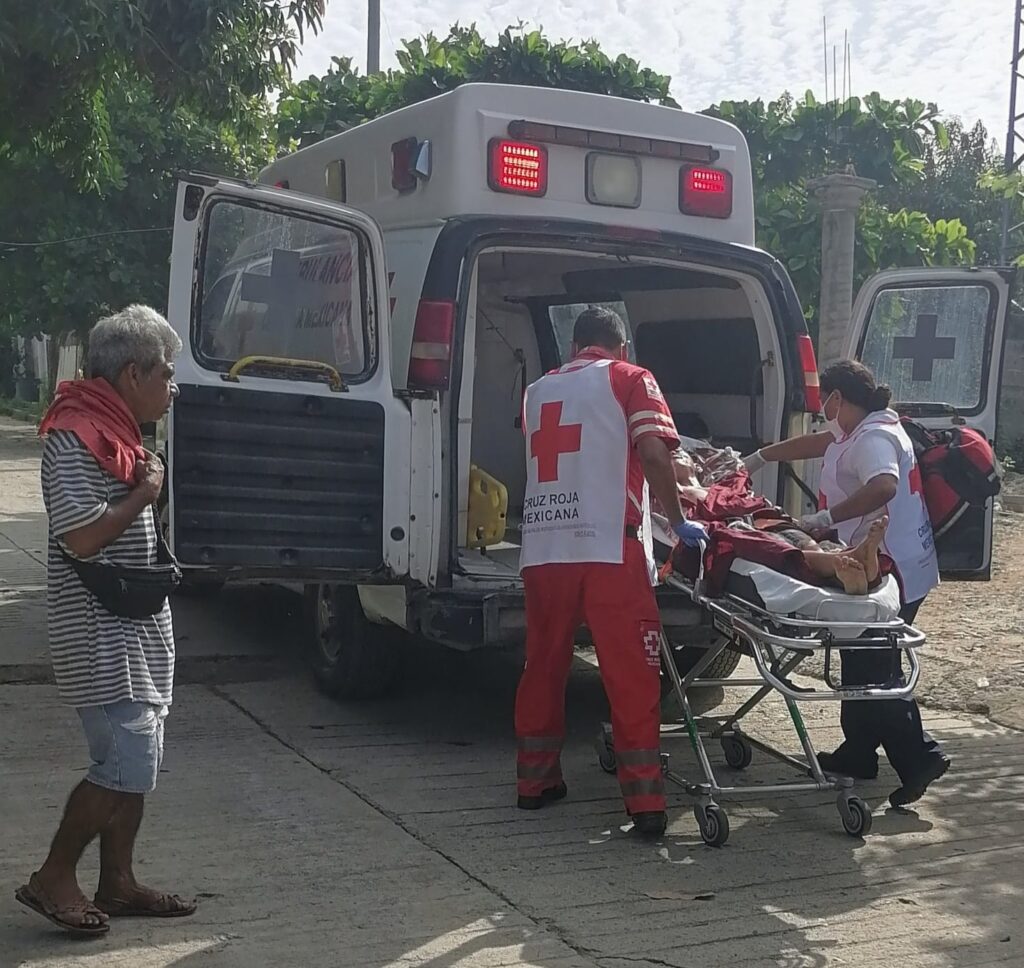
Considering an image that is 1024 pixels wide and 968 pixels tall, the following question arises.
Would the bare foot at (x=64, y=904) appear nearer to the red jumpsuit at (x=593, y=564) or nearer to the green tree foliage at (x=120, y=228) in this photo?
the red jumpsuit at (x=593, y=564)

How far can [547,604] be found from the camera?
4.83m

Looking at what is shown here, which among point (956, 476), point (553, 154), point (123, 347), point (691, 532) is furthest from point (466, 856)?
point (553, 154)

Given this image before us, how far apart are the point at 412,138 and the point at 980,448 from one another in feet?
9.03

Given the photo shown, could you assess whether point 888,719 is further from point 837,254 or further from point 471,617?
point 837,254

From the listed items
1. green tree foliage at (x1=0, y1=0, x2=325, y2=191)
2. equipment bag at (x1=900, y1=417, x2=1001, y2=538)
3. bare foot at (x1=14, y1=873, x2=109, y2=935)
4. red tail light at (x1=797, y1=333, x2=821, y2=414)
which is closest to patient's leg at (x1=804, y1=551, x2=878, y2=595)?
equipment bag at (x1=900, y1=417, x2=1001, y2=538)

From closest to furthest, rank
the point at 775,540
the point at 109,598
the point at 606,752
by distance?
1. the point at 109,598
2. the point at 775,540
3. the point at 606,752

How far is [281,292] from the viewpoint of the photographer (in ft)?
17.4

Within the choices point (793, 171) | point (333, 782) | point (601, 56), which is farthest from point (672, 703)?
point (793, 171)

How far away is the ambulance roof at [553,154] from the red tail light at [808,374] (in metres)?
0.56

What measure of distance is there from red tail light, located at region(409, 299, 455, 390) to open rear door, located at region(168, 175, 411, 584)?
128mm

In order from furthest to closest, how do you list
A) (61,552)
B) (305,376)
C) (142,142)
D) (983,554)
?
(142,142) → (983,554) → (305,376) → (61,552)

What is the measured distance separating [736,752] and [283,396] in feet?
7.57

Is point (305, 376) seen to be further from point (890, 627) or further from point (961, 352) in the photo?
point (961, 352)

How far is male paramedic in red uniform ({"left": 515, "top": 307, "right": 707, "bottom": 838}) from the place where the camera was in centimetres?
463
